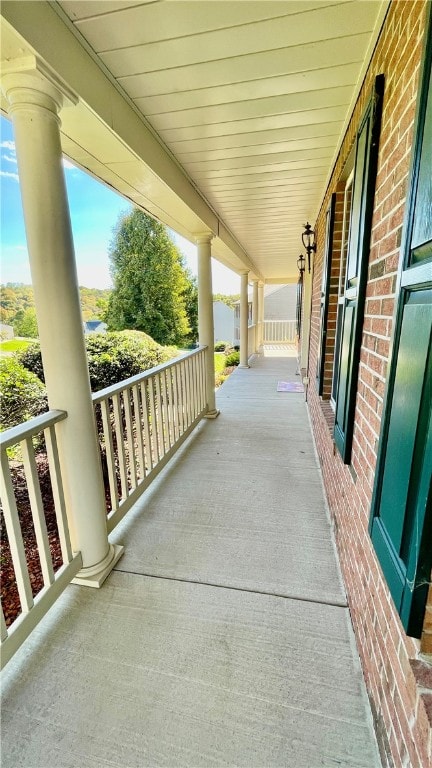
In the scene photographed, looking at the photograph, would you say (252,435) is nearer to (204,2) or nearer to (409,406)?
(409,406)

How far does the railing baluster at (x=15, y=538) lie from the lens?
128 cm

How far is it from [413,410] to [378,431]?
0.38 m

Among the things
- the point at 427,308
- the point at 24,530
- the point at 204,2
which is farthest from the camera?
the point at 24,530

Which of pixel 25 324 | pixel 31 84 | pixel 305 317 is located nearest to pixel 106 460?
pixel 31 84

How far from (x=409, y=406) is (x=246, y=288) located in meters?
7.25

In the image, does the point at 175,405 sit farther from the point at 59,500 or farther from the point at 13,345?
the point at 13,345

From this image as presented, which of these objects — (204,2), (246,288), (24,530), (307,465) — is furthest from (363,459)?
(246,288)

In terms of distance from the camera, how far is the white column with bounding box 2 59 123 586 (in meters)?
1.29

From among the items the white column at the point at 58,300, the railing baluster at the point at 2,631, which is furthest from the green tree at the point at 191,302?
the railing baluster at the point at 2,631

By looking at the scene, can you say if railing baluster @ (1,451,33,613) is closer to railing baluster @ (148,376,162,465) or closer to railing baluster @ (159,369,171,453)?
railing baluster @ (148,376,162,465)

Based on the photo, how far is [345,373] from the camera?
1663mm

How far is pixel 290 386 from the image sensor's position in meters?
5.87

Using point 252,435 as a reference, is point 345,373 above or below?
above

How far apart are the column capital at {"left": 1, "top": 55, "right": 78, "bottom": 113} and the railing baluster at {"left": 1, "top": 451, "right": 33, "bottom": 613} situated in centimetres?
144
